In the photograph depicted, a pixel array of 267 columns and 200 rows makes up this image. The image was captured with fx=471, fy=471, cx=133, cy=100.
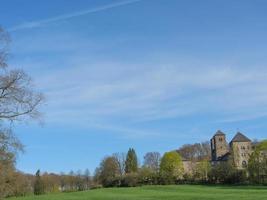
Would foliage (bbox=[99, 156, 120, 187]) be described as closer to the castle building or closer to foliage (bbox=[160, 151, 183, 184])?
foliage (bbox=[160, 151, 183, 184])

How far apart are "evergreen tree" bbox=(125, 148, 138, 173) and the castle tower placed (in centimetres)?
3052

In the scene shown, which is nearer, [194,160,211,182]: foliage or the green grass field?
the green grass field

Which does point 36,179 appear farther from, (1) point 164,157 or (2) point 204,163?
(2) point 204,163

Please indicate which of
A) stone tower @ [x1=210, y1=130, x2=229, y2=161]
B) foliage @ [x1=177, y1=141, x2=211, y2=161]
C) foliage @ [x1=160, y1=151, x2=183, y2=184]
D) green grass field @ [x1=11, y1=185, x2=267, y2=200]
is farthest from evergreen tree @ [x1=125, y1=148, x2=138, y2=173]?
green grass field @ [x1=11, y1=185, x2=267, y2=200]

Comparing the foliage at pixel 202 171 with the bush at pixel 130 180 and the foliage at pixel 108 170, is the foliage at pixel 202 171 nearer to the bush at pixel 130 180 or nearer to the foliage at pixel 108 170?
the bush at pixel 130 180

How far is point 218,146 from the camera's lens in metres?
167

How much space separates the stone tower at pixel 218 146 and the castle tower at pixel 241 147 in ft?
Answer: 37.8

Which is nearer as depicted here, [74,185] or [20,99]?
[20,99]

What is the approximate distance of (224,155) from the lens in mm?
158875

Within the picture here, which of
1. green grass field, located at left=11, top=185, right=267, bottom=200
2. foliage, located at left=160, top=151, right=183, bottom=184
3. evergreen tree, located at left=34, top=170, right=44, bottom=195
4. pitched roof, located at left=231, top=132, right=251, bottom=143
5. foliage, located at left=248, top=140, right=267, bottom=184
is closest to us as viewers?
green grass field, located at left=11, top=185, right=267, bottom=200

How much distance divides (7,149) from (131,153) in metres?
131

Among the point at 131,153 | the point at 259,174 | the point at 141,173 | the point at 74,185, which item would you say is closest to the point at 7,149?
the point at 259,174

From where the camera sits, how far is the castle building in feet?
466

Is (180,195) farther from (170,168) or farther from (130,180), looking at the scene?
(170,168)
